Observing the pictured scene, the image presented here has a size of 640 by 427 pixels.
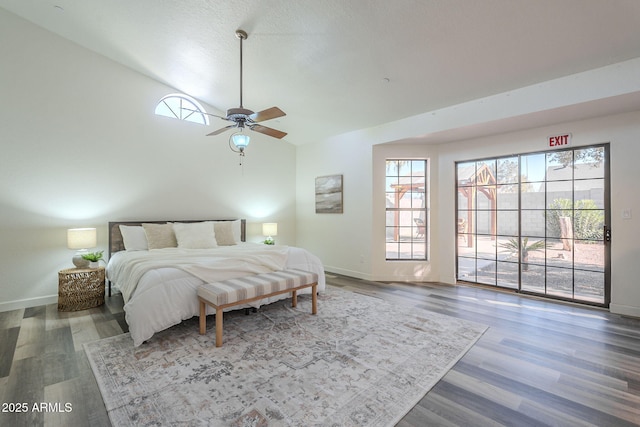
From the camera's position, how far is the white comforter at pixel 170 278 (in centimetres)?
263

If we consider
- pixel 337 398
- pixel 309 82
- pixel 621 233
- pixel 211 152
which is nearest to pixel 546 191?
pixel 621 233

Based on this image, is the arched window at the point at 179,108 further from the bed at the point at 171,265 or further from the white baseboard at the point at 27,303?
the white baseboard at the point at 27,303

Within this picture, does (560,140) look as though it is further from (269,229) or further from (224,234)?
(224,234)

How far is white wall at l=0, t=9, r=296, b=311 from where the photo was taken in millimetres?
3611

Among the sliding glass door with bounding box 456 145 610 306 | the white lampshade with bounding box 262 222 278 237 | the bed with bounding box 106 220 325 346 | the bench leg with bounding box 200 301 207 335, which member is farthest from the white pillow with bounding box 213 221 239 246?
the sliding glass door with bounding box 456 145 610 306

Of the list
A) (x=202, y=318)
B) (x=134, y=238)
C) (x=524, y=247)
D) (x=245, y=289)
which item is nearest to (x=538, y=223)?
(x=524, y=247)

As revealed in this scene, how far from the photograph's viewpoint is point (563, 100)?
10.5ft

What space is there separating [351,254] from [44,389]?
14.4ft

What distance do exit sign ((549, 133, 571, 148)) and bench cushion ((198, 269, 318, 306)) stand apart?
380 centimetres

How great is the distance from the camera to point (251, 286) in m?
2.88

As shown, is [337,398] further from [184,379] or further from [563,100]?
[563,100]

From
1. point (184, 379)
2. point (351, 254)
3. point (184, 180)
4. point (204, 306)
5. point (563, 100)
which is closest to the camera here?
point (184, 379)

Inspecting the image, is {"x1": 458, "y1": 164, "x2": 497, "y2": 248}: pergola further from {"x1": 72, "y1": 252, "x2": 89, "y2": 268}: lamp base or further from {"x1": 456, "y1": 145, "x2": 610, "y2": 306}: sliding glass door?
{"x1": 72, "y1": 252, "x2": 89, "y2": 268}: lamp base

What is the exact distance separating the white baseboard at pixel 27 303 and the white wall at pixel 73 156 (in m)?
0.01
